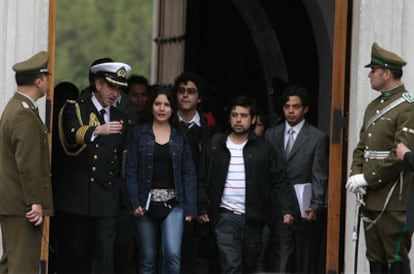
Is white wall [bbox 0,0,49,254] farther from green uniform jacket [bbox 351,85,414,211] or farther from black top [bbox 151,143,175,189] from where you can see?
green uniform jacket [bbox 351,85,414,211]

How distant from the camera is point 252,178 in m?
12.5

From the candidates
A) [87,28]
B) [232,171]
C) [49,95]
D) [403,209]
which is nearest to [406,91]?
[403,209]

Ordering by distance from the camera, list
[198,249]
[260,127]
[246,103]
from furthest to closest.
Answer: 1. [260,127]
2. [198,249]
3. [246,103]

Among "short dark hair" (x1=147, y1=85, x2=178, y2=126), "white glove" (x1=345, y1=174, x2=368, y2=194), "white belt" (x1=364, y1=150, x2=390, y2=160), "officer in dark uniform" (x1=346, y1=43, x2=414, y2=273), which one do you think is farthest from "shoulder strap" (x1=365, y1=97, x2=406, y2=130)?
"short dark hair" (x1=147, y1=85, x2=178, y2=126)

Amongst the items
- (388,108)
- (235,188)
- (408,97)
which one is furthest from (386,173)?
(235,188)

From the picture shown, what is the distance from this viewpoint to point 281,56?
1698cm

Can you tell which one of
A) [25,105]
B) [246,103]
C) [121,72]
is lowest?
[25,105]

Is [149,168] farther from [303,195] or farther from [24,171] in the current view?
[24,171]

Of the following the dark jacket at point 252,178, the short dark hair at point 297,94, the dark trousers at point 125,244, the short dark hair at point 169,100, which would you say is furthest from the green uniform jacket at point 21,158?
the short dark hair at point 297,94

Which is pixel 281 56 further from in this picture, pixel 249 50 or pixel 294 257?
pixel 294 257

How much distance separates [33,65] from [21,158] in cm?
68

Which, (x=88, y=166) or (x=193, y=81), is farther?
(x=193, y=81)

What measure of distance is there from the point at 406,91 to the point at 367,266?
141cm

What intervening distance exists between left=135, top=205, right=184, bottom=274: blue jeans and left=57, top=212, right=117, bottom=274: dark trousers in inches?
9.5
